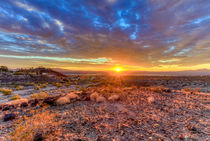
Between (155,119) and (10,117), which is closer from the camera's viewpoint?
(155,119)

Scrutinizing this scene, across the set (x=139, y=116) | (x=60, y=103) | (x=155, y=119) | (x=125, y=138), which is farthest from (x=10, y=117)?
(x=155, y=119)

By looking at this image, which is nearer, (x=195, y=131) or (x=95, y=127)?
(x=195, y=131)

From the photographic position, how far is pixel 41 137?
3.65 metres

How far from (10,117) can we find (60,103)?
2.95 metres

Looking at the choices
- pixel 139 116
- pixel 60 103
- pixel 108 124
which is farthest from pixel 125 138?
pixel 60 103

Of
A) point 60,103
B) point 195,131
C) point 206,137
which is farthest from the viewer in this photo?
point 60,103

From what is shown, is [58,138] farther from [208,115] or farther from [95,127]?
[208,115]

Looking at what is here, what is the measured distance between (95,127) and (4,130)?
3.99m

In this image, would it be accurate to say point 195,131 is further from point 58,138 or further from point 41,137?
point 41,137

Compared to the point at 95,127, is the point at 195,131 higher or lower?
higher

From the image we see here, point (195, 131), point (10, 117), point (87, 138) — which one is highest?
point (195, 131)

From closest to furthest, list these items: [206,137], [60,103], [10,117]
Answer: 1. [206,137]
2. [10,117]
3. [60,103]

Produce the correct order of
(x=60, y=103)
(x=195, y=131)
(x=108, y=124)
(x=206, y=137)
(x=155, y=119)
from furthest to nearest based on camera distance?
(x=60, y=103) < (x=155, y=119) < (x=108, y=124) < (x=195, y=131) < (x=206, y=137)

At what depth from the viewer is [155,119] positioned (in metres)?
5.10
